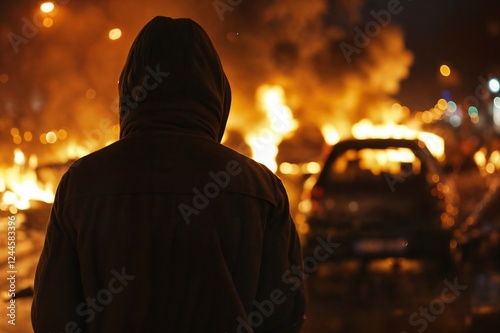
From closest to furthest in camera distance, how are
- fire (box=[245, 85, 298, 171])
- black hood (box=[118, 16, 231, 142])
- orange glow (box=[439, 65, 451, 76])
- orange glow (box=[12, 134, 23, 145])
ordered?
black hood (box=[118, 16, 231, 142]) < orange glow (box=[12, 134, 23, 145]) < fire (box=[245, 85, 298, 171]) < orange glow (box=[439, 65, 451, 76])

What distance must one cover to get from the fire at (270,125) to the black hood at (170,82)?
13.8 meters

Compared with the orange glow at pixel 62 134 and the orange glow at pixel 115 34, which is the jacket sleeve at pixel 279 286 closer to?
the orange glow at pixel 115 34

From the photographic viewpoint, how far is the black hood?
269 cm

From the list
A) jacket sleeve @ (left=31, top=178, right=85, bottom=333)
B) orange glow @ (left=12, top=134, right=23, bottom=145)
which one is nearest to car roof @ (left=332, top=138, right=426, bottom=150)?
orange glow @ (left=12, top=134, right=23, bottom=145)

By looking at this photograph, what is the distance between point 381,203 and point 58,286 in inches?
333

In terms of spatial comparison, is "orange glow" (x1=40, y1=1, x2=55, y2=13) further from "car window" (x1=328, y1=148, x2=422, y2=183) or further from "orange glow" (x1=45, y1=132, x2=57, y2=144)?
"car window" (x1=328, y1=148, x2=422, y2=183)

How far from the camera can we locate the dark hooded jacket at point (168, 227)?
252 cm

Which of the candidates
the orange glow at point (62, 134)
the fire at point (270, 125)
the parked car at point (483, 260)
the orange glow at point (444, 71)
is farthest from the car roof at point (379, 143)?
the orange glow at point (444, 71)

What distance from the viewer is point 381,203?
35.2ft

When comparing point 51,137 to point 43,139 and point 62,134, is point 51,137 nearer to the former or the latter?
point 43,139

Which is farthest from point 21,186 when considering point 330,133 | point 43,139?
point 330,133

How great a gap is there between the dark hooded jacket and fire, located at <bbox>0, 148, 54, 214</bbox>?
21.2 ft

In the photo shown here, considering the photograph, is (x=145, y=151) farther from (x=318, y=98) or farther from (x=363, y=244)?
(x=318, y=98)

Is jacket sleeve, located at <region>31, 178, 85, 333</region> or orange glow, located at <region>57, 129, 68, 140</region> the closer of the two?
jacket sleeve, located at <region>31, 178, 85, 333</region>
